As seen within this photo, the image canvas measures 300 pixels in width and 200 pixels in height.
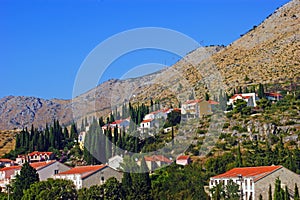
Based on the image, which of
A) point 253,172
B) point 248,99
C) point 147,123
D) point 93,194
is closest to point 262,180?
point 253,172

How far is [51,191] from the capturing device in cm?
4431

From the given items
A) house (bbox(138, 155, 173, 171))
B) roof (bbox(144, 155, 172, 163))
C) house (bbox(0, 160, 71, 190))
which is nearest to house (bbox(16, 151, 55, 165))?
house (bbox(0, 160, 71, 190))

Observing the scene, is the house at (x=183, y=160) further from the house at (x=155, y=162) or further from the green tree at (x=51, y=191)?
the green tree at (x=51, y=191)

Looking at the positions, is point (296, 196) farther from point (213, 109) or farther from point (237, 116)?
point (213, 109)

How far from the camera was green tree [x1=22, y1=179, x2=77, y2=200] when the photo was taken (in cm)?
4406

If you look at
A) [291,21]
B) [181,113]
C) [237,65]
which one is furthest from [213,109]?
[291,21]

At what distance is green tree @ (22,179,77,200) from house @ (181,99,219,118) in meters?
30.2

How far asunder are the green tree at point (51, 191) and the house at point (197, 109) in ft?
99.0

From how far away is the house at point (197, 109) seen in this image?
74.4 m

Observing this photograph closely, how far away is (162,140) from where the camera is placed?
6575 cm

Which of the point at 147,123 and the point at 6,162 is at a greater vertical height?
the point at 147,123

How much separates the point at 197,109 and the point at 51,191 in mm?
33408

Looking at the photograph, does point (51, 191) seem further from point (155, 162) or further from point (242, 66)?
point (242, 66)

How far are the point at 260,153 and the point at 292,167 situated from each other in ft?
23.2
